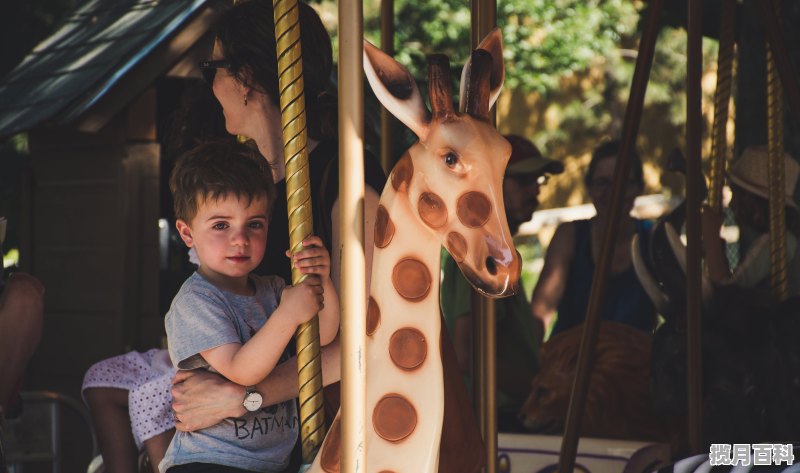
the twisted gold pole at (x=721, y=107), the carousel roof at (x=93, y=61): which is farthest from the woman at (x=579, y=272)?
the carousel roof at (x=93, y=61)

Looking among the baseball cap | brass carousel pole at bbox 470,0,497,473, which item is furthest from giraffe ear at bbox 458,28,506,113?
the baseball cap

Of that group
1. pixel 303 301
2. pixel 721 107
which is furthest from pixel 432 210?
pixel 721 107

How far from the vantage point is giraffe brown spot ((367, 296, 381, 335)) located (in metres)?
2.07

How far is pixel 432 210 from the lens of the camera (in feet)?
6.66

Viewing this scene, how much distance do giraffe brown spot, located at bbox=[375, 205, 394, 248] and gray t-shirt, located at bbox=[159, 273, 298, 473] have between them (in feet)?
1.27

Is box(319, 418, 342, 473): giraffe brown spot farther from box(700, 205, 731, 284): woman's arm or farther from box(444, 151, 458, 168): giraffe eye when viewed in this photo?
box(700, 205, 731, 284): woman's arm

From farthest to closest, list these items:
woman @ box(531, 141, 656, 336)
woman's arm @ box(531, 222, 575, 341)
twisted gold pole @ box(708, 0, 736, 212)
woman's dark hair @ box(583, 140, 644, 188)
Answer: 1. woman's dark hair @ box(583, 140, 644, 188)
2. woman's arm @ box(531, 222, 575, 341)
3. woman @ box(531, 141, 656, 336)
4. twisted gold pole @ box(708, 0, 736, 212)

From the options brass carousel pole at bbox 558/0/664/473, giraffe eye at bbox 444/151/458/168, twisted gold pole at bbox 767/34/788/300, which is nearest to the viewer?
giraffe eye at bbox 444/151/458/168

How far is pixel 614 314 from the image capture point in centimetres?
491

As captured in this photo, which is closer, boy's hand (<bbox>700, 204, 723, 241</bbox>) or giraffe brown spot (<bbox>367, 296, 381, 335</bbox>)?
giraffe brown spot (<bbox>367, 296, 381, 335</bbox>)

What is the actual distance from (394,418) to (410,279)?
258 mm

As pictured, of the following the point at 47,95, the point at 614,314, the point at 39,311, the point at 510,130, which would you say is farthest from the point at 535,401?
the point at 510,130

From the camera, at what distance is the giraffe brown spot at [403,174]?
2061 mm

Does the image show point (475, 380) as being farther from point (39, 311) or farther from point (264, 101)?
point (39, 311)
